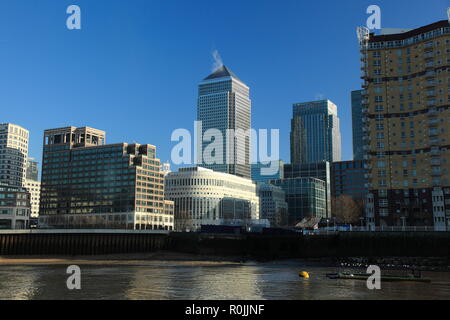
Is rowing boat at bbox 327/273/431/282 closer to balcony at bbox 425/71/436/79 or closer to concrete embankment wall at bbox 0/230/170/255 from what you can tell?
concrete embankment wall at bbox 0/230/170/255

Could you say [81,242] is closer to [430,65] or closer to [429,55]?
[430,65]

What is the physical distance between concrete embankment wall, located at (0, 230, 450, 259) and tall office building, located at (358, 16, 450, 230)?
1176 inches

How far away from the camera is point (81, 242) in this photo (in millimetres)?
160375

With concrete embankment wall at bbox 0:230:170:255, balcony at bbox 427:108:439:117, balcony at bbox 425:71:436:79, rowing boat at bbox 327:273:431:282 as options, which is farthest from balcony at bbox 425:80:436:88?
concrete embankment wall at bbox 0:230:170:255

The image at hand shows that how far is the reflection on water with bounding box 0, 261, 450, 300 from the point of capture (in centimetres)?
6538

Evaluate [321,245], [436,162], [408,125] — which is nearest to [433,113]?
[408,125]

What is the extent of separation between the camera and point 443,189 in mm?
157125

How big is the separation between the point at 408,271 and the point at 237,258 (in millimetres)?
52652

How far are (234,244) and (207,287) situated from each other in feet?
244
